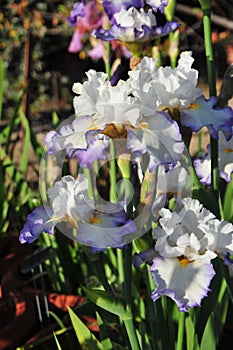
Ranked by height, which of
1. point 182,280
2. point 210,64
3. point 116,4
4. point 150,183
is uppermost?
point 116,4

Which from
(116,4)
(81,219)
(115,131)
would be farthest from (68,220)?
(116,4)

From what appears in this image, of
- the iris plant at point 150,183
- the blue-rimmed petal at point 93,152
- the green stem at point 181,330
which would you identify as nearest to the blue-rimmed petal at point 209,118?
the iris plant at point 150,183

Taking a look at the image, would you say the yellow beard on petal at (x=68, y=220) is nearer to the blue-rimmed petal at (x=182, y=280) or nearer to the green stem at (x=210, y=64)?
the blue-rimmed petal at (x=182, y=280)

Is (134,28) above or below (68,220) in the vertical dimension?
above

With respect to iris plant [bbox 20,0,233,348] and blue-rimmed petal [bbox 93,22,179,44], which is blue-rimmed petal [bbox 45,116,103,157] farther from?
blue-rimmed petal [bbox 93,22,179,44]

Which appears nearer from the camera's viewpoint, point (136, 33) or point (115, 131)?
point (115, 131)

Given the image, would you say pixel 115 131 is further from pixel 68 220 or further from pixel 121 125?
pixel 68 220

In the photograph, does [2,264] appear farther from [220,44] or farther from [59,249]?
[220,44]

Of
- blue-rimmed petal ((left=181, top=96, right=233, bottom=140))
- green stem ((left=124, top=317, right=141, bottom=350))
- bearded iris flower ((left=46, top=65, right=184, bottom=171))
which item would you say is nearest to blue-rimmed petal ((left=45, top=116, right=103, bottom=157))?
bearded iris flower ((left=46, top=65, right=184, bottom=171))

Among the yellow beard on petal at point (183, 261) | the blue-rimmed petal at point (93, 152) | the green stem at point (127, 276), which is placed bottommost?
the green stem at point (127, 276)

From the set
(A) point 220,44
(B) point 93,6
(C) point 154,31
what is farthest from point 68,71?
(C) point 154,31

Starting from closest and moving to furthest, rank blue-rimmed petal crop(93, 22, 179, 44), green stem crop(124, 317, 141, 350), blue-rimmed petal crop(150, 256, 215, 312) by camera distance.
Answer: blue-rimmed petal crop(150, 256, 215, 312)
green stem crop(124, 317, 141, 350)
blue-rimmed petal crop(93, 22, 179, 44)

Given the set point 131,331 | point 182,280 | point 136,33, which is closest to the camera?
point 182,280

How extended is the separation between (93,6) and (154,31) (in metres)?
0.75
